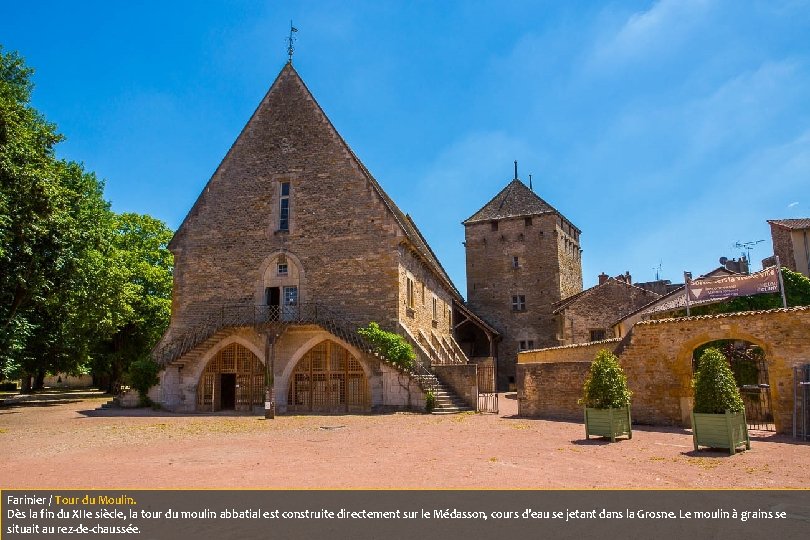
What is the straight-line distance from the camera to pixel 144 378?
23594mm

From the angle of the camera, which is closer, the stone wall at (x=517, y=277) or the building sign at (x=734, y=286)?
the building sign at (x=734, y=286)

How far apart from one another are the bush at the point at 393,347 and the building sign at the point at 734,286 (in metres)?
9.87

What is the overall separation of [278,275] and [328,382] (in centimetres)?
526

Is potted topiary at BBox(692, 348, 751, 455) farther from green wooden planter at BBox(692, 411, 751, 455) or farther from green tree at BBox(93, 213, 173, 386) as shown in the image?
green tree at BBox(93, 213, 173, 386)

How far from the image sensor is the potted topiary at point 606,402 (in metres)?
12.2

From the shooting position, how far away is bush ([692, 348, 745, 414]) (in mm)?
10375

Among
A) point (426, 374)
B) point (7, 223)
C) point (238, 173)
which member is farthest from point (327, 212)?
point (7, 223)

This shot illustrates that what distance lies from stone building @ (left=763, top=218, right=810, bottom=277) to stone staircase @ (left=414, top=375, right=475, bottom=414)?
677 inches

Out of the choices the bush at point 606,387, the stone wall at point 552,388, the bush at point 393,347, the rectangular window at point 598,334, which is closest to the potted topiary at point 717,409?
the bush at point 606,387

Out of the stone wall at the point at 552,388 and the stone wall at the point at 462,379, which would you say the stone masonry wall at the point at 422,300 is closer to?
the stone wall at the point at 462,379

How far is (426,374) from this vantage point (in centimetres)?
2158

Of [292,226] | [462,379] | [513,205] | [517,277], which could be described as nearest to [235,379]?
[292,226]

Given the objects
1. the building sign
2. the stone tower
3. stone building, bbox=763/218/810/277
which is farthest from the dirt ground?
the stone tower
